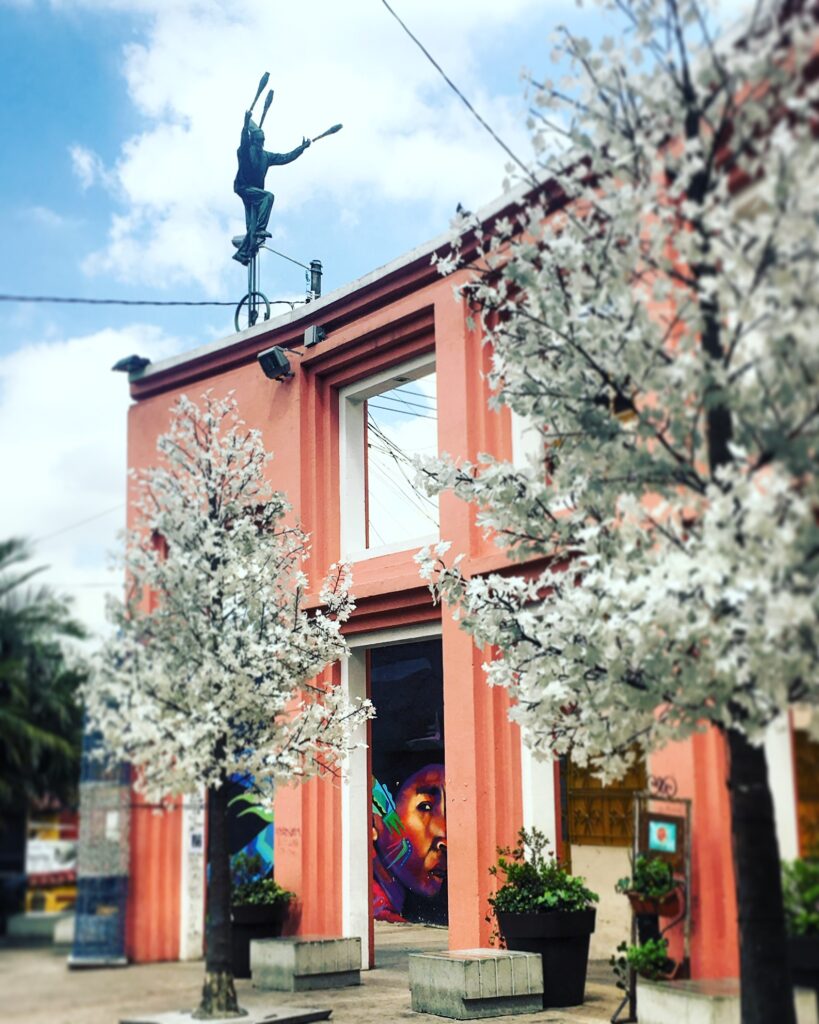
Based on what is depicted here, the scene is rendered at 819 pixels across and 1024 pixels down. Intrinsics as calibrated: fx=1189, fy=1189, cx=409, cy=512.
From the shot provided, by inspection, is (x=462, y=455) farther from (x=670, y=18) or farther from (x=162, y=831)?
(x=670, y=18)

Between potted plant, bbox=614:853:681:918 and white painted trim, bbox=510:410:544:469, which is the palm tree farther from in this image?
white painted trim, bbox=510:410:544:469

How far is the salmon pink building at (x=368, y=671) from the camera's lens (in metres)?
9.70

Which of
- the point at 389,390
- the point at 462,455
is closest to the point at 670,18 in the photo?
the point at 462,455

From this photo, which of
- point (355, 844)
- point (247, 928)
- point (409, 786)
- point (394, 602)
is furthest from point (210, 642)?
point (409, 786)

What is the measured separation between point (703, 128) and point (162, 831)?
6.81 metres

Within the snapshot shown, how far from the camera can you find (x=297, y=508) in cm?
1427

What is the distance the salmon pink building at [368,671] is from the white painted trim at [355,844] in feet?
0.07

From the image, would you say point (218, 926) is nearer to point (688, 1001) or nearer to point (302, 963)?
point (302, 963)

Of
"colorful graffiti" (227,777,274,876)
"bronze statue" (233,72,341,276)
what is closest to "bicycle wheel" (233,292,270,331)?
"bronze statue" (233,72,341,276)

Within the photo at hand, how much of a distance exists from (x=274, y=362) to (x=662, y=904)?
26.0 ft

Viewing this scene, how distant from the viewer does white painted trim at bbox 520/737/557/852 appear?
37.3ft

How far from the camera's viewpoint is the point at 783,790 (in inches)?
272

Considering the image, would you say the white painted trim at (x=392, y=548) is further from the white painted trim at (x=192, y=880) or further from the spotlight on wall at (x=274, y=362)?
the white painted trim at (x=192, y=880)

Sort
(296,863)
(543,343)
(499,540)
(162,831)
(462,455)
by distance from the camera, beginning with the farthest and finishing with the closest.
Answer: (296,863)
(462,455)
(162,831)
(499,540)
(543,343)
